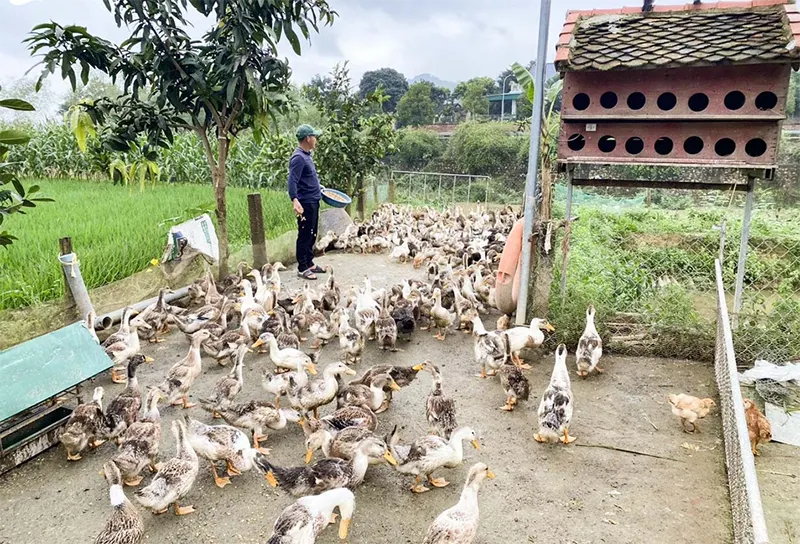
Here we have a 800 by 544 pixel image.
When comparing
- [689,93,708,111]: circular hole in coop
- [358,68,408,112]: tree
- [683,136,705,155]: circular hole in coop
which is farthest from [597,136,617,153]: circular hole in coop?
[358,68,408,112]: tree

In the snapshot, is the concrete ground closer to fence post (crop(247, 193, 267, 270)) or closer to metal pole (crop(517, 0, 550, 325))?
metal pole (crop(517, 0, 550, 325))

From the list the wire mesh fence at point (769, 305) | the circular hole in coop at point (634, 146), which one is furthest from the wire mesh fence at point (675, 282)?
the circular hole in coop at point (634, 146)

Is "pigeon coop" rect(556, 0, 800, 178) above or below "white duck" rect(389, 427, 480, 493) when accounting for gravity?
above

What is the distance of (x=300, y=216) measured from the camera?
9141mm

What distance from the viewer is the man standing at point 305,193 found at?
350 inches

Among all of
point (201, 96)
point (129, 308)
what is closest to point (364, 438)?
point (129, 308)

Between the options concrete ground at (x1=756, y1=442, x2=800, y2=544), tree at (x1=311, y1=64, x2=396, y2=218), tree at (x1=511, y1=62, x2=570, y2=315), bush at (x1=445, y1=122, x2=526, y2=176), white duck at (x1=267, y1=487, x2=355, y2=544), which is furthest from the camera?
bush at (x1=445, y1=122, x2=526, y2=176)

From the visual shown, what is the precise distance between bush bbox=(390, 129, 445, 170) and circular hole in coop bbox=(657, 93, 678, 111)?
22837 mm

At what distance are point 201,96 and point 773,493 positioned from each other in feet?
24.8

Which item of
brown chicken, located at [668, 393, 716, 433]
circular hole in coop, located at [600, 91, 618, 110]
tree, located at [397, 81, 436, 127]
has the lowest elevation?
brown chicken, located at [668, 393, 716, 433]

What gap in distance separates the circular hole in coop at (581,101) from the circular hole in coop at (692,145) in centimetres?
109

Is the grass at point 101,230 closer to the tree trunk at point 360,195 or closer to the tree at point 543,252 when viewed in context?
the tree trunk at point 360,195

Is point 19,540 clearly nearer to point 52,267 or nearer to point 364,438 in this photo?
point 364,438

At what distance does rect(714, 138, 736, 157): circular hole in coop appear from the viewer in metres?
5.29
